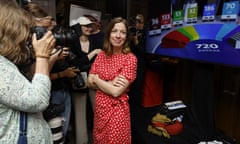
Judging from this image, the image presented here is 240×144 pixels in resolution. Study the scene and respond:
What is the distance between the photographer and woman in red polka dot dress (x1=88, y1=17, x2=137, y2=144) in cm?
153

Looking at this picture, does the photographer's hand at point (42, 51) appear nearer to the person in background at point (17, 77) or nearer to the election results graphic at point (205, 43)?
the person in background at point (17, 77)

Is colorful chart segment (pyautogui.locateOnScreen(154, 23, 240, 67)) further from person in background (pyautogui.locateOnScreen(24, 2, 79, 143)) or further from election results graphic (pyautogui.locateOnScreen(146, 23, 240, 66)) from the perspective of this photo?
person in background (pyautogui.locateOnScreen(24, 2, 79, 143))

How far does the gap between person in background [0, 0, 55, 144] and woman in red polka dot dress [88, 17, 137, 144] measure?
2.23 feet

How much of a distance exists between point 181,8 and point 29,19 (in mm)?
1259

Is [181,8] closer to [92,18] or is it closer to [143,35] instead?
[143,35]

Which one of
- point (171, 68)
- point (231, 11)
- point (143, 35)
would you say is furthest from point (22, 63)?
point (171, 68)

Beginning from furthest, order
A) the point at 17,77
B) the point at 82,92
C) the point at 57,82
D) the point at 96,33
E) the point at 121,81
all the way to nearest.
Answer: the point at 96,33 < the point at 82,92 < the point at 57,82 < the point at 121,81 < the point at 17,77

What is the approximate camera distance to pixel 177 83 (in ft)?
8.56

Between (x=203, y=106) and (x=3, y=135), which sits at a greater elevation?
(x=3, y=135)

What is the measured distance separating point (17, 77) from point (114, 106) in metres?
0.85

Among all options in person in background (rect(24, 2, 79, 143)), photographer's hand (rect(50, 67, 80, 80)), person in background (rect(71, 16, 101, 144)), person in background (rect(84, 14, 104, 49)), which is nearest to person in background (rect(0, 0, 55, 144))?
person in background (rect(24, 2, 79, 143))

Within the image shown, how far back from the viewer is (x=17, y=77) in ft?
2.68

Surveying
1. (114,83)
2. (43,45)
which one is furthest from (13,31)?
(114,83)

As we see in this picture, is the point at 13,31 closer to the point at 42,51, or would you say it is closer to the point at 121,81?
the point at 42,51
